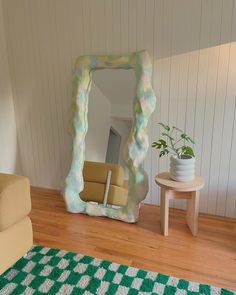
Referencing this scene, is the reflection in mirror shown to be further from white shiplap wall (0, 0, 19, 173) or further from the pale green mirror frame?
white shiplap wall (0, 0, 19, 173)

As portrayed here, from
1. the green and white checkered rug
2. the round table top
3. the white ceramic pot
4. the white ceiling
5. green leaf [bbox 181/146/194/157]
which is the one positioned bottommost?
the green and white checkered rug

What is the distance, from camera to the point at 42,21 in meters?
2.54

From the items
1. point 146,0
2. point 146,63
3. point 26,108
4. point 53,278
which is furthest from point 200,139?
point 26,108

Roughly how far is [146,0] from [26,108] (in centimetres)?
152

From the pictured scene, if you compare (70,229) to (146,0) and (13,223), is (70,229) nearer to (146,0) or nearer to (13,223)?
(13,223)

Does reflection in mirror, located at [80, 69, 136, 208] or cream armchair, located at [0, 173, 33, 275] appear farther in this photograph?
reflection in mirror, located at [80, 69, 136, 208]

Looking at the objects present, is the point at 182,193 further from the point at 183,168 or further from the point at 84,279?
the point at 84,279

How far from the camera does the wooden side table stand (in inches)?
77.3

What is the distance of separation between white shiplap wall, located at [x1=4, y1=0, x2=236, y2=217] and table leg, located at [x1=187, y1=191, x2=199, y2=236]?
0.30 meters

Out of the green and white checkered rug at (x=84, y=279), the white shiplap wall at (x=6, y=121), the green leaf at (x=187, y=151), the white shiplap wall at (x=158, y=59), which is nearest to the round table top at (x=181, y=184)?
the green leaf at (x=187, y=151)

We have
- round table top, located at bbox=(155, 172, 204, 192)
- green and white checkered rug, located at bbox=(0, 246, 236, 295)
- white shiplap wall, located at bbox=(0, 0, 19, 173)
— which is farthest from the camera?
white shiplap wall, located at bbox=(0, 0, 19, 173)

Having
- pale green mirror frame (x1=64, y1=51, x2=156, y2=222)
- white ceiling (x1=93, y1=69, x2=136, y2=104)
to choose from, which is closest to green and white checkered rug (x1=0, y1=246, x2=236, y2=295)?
pale green mirror frame (x1=64, y1=51, x2=156, y2=222)

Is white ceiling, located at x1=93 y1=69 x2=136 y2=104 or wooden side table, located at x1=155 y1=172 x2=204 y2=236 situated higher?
white ceiling, located at x1=93 y1=69 x2=136 y2=104

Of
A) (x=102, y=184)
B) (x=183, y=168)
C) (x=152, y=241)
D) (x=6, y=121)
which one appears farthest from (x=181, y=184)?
(x=6, y=121)
